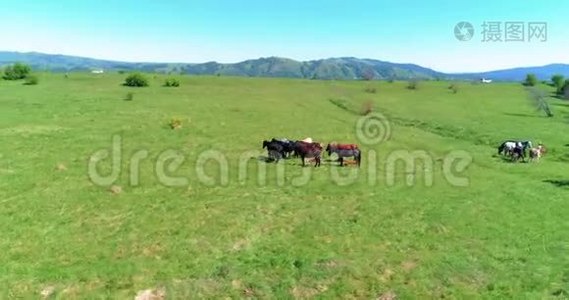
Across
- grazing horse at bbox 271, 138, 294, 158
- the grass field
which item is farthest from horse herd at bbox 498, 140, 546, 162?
grazing horse at bbox 271, 138, 294, 158

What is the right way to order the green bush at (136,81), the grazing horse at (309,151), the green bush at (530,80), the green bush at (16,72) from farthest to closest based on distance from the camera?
1. the green bush at (530,80)
2. the green bush at (16,72)
3. the green bush at (136,81)
4. the grazing horse at (309,151)

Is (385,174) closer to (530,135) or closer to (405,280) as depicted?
(405,280)

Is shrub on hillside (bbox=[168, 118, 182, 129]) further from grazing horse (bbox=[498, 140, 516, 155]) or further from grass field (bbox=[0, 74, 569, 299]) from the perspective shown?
grazing horse (bbox=[498, 140, 516, 155])

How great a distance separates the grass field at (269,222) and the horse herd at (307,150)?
77cm

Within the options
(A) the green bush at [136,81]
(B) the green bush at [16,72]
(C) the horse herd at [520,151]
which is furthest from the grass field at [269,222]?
(B) the green bush at [16,72]

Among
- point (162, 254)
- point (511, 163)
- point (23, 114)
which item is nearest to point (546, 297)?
point (162, 254)

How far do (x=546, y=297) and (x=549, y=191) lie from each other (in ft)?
41.9

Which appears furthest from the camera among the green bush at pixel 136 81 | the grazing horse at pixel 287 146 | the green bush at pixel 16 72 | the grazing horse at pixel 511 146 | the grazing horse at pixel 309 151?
the green bush at pixel 16 72

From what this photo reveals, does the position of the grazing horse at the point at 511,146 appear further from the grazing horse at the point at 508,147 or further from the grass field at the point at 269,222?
the grass field at the point at 269,222

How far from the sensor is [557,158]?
38.2 metres

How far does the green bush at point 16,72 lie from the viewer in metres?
95.7

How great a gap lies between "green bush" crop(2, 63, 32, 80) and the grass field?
6115 cm

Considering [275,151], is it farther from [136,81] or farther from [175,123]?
[136,81]

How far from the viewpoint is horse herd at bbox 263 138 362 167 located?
105ft
